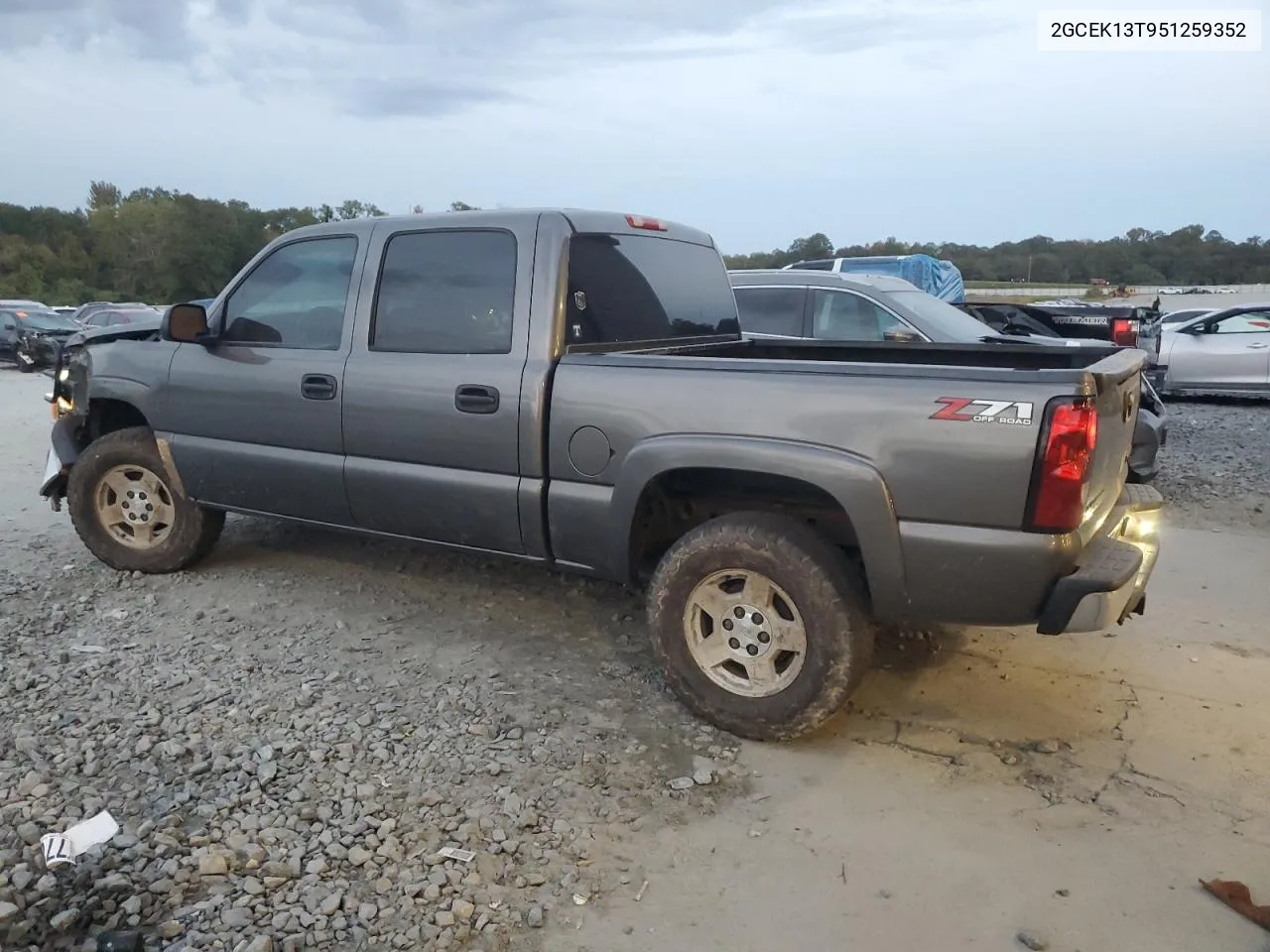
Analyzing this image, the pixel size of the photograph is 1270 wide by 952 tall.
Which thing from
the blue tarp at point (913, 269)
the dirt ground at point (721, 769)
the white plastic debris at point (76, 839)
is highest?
the blue tarp at point (913, 269)

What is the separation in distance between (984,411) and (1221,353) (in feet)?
40.8

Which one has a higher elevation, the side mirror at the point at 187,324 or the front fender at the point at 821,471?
the side mirror at the point at 187,324

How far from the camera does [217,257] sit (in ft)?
206

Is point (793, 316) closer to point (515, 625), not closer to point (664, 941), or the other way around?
point (515, 625)

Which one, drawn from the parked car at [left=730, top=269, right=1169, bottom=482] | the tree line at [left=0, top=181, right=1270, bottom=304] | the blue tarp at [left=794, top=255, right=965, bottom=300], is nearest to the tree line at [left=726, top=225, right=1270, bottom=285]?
the tree line at [left=0, top=181, right=1270, bottom=304]

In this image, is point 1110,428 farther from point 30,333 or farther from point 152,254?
point 152,254

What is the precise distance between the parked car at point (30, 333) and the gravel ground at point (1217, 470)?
2015 centimetres

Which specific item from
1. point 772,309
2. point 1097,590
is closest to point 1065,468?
point 1097,590

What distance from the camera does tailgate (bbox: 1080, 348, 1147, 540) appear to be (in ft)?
10.4

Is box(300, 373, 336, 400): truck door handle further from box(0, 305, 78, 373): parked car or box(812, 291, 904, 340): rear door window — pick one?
box(0, 305, 78, 373): parked car

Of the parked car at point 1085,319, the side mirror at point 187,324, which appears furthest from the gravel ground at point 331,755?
the parked car at point 1085,319

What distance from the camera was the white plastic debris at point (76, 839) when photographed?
9.31 feet

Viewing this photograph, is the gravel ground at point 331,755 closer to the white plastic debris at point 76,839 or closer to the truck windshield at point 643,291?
the white plastic debris at point 76,839

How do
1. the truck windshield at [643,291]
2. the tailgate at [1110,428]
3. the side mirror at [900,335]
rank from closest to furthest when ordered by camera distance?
the tailgate at [1110,428] < the truck windshield at [643,291] < the side mirror at [900,335]
